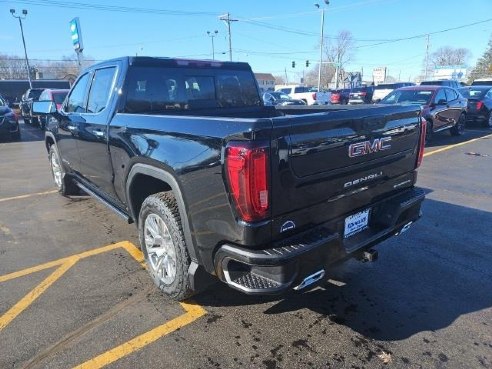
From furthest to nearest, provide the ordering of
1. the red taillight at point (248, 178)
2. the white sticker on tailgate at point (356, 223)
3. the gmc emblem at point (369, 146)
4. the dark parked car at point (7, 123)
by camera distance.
→ 1. the dark parked car at point (7, 123)
2. the white sticker on tailgate at point (356, 223)
3. the gmc emblem at point (369, 146)
4. the red taillight at point (248, 178)

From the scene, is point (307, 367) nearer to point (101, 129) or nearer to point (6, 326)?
point (6, 326)

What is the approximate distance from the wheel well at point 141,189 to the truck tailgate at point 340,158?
51.4 inches

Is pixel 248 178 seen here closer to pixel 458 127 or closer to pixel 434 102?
pixel 434 102

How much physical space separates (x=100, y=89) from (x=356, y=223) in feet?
10.0

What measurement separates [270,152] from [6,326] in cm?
242

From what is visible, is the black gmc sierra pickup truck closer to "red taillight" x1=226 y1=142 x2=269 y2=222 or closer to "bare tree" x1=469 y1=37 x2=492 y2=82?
"red taillight" x1=226 y1=142 x2=269 y2=222

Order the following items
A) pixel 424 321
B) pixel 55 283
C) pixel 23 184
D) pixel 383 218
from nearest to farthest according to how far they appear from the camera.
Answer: pixel 424 321 < pixel 383 218 < pixel 55 283 < pixel 23 184

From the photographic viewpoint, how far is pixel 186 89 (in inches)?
166

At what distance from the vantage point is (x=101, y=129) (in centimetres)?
387

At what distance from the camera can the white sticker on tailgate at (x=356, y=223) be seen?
286cm

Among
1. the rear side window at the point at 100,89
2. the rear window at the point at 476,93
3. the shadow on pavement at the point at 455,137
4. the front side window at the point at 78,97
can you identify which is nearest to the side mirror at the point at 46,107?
the front side window at the point at 78,97

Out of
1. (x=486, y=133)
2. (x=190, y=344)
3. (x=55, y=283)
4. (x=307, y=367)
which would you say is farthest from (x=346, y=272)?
(x=486, y=133)

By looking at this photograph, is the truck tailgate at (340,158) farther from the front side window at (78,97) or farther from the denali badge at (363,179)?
the front side window at (78,97)

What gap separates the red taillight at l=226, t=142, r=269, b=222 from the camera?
2191mm
